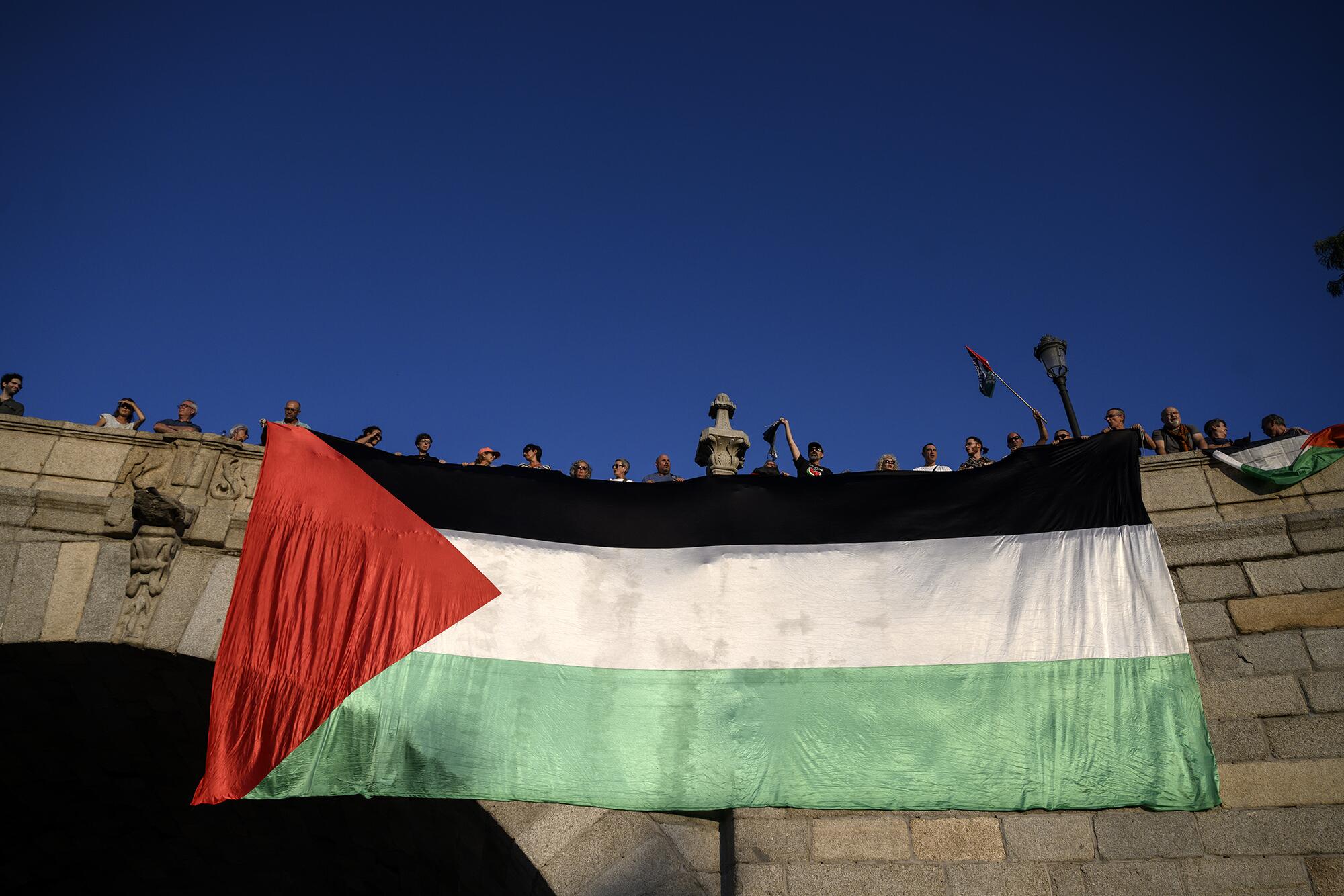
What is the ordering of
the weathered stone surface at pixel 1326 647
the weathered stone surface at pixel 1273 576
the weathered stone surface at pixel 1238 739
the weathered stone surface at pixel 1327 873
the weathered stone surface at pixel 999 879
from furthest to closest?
the weathered stone surface at pixel 1273 576
the weathered stone surface at pixel 1326 647
the weathered stone surface at pixel 1238 739
the weathered stone surface at pixel 999 879
the weathered stone surface at pixel 1327 873

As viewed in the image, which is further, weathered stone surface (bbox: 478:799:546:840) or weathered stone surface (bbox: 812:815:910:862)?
weathered stone surface (bbox: 478:799:546:840)

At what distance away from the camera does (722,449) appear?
28.3ft

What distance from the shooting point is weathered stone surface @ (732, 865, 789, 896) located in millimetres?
6266

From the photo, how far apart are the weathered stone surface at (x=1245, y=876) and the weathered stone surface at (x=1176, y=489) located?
2.61 meters

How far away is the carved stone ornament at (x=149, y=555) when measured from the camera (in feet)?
24.2

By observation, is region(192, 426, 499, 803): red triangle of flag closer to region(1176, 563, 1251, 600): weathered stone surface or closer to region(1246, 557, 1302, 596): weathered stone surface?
region(1176, 563, 1251, 600): weathered stone surface

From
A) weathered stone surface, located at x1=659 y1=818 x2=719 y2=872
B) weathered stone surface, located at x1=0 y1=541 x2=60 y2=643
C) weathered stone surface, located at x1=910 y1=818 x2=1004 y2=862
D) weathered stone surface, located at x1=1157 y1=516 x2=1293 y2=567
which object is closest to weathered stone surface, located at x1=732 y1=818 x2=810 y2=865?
weathered stone surface, located at x1=659 y1=818 x2=719 y2=872

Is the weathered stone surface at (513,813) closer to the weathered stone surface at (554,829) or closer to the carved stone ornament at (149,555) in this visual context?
the weathered stone surface at (554,829)

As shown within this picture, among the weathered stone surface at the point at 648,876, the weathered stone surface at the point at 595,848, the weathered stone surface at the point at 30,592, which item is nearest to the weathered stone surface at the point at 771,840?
the weathered stone surface at the point at 648,876

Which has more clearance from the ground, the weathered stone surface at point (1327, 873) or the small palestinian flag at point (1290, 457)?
the small palestinian flag at point (1290, 457)

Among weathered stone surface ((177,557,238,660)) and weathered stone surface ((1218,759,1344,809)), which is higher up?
weathered stone surface ((177,557,238,660))

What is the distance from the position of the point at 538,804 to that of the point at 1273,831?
4.75 meters

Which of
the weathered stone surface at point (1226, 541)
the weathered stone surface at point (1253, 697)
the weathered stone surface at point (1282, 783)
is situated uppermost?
the weathered stone surface at point (1226, 541)

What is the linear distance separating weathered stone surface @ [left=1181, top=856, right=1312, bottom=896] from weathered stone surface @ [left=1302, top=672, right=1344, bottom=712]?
110 centimetres
